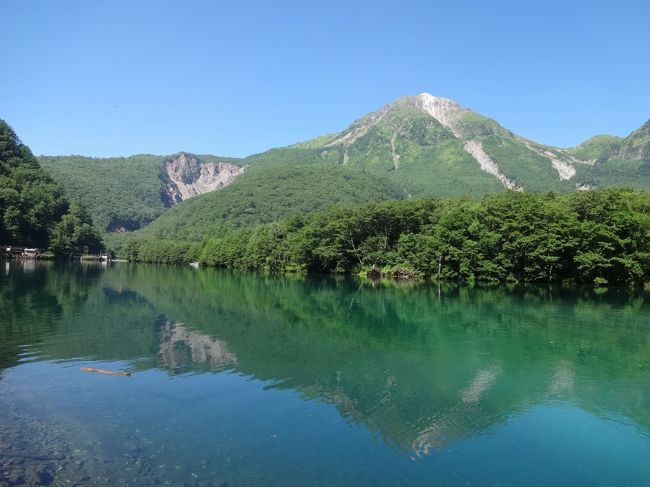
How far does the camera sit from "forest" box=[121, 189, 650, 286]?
66.1 m

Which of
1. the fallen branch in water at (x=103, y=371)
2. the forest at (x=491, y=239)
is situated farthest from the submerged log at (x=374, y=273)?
the fallen branch in water at (x=103, y=371)

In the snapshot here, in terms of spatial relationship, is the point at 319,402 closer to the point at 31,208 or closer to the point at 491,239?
the point at 491,239

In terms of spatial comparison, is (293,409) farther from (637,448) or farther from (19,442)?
(637,448)

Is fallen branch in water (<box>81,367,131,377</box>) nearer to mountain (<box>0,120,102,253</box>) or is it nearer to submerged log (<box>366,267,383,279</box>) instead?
submerged log (<box>366,267,383,279</box>)

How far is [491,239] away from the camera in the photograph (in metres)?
73.8

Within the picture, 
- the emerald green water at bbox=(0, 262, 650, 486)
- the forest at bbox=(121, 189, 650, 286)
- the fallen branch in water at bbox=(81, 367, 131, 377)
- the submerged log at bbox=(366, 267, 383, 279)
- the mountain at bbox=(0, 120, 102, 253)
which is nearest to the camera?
the emerald green water at bbox=(0, 262, 650, 486)

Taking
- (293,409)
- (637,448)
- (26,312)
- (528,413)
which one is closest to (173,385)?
(293,409)

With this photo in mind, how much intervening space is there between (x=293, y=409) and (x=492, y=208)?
2695 inches

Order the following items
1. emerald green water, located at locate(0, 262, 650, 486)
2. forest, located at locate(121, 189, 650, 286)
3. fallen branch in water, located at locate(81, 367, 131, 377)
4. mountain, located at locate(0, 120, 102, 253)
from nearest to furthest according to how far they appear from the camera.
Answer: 1. emerald green water, located at locate(0, 262, 650, 486)
2. fallen branch in water, located at locate(81, 367, 131, 377)
3. forest, located at locate(121, 189, 650, 286)
4. mountain, located at locate(0, 120, 102, 253)

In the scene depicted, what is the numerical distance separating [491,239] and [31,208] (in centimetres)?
11890

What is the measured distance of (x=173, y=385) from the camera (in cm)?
1761

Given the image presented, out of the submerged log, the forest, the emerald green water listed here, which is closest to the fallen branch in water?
the emerald green water

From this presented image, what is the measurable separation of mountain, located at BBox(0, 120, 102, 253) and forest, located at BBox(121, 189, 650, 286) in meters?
70.0

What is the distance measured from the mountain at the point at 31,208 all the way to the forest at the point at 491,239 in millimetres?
69976
